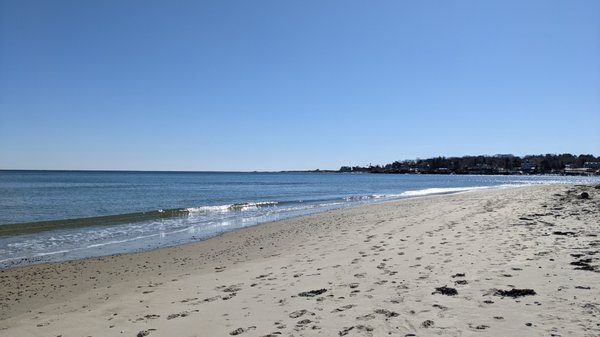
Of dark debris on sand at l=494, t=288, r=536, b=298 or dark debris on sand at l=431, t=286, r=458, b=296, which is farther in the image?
dark debris on sand at l=431, t=286, r=458, b=296

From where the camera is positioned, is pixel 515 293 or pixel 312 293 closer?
pixel 515 293

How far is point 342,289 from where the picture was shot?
21.9 ft

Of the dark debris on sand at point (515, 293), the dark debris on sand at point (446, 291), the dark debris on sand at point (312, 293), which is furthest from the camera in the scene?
the dark debris on sand at point (312, 293)

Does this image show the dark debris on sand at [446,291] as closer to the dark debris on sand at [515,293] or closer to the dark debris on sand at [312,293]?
the dark debris on sand at [515,293]

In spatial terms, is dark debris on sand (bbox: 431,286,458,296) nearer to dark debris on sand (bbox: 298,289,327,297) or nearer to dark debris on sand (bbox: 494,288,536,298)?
dark debris on sand (bbox: 494,288,536,298)

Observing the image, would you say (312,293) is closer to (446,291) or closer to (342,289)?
(342,289)

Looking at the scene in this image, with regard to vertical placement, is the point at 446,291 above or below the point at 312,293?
above

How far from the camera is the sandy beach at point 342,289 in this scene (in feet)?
16.3

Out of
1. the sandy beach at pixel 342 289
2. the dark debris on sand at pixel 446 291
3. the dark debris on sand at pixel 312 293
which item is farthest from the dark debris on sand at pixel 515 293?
the dark debris on sand at pixel 312 293

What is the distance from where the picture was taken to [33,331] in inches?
245

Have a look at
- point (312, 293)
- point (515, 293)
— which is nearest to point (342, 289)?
point (312, 293)

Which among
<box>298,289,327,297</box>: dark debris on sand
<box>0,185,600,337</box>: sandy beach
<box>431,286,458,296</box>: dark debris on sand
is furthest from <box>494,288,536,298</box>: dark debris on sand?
<box>298,289,327,297</box>: dark debris on sand

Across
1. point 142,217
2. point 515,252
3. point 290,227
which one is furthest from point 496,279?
point 142,217

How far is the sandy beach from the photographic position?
495 cm
